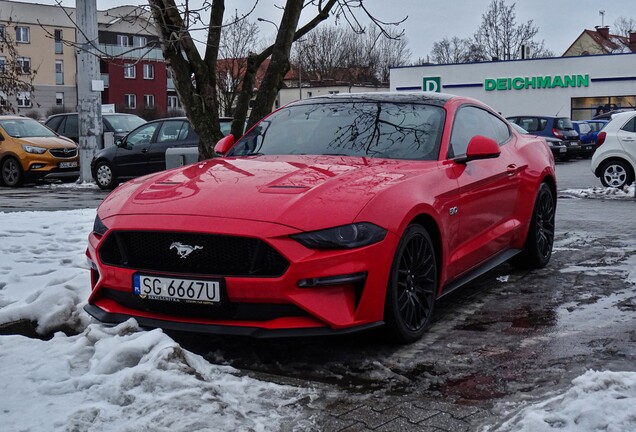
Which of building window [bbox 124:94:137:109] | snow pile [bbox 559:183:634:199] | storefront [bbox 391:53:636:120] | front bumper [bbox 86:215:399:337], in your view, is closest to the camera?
front bumper [bbox 86:215:399:337]

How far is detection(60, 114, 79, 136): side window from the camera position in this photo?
922 inches

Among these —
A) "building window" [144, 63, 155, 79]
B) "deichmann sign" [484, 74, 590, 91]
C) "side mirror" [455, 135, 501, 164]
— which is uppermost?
"building window" [144, 63, 155, 79]

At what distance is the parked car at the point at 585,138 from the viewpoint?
3047 cm

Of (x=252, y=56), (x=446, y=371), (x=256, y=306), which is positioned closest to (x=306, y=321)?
(x=256, y=306)

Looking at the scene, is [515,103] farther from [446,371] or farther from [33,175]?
[446,371]

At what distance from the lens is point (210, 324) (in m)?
4.35

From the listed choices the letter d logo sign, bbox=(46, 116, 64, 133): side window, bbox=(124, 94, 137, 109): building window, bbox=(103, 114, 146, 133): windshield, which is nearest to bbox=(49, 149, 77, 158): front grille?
bbox=(103, 114, 146, 133): windshield

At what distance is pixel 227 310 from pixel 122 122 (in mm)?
19215

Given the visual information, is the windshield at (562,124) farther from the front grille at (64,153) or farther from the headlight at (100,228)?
the headlight at (100,228)

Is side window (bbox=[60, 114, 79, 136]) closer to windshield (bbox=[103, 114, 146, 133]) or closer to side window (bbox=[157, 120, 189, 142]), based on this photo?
windshield (bbox=[103, 114, 146, 133])

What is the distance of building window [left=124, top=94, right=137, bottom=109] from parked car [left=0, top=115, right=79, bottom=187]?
207 feet

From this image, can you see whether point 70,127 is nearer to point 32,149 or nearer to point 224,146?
point 32,149

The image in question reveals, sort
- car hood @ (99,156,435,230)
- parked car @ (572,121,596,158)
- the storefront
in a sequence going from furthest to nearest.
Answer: the storefront, parked car @ (572,121,596,158), car hood @ (99,156,435,230)

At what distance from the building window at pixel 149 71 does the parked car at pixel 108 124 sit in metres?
61.3
